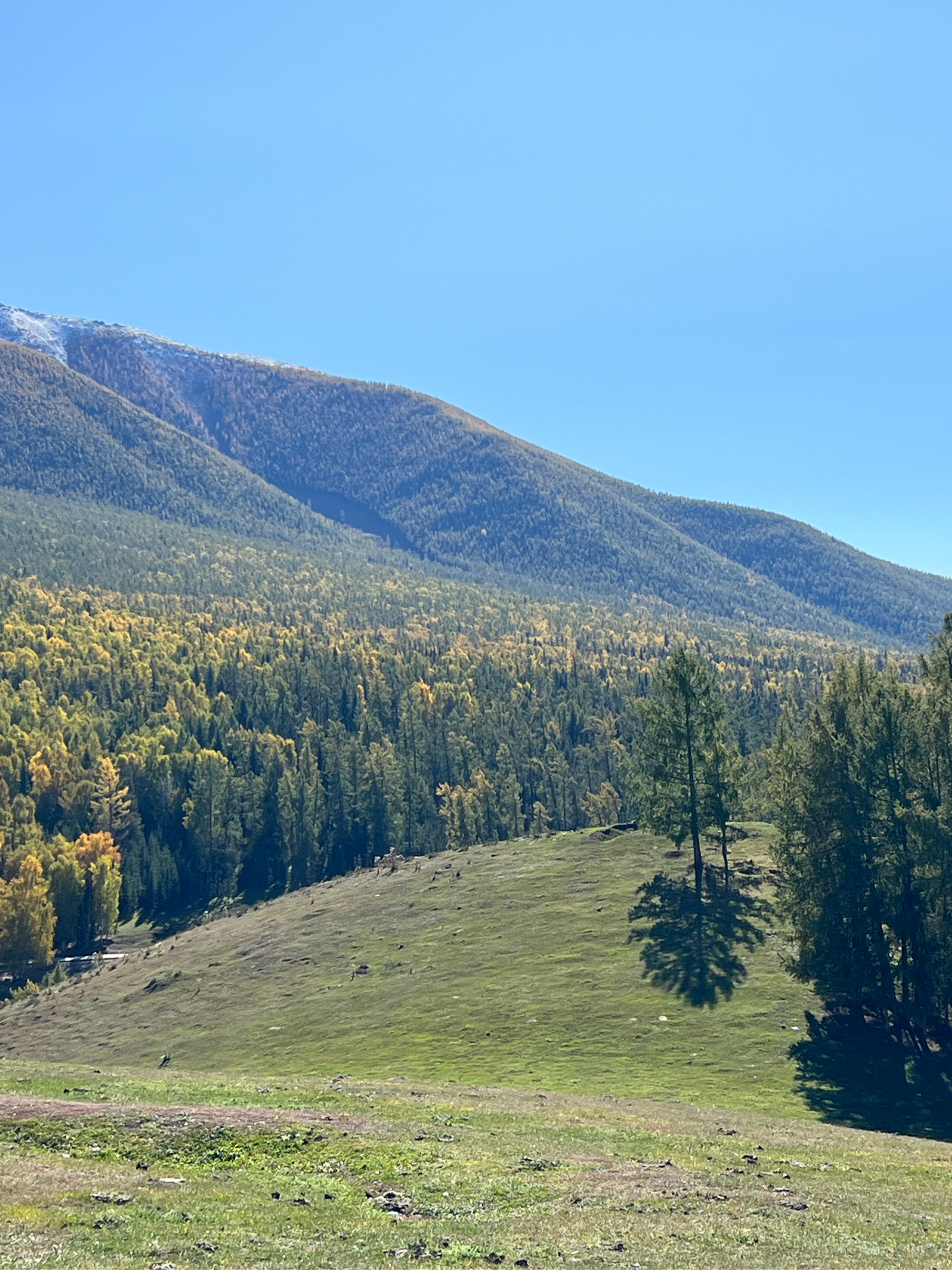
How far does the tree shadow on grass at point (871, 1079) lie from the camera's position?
1698 inches

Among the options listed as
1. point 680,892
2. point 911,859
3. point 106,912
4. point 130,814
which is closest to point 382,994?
point 680,892

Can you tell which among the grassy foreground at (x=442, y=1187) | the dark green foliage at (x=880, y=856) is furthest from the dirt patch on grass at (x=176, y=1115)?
the dark green foliage at (x=880, y=856)

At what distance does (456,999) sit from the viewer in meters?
63.5

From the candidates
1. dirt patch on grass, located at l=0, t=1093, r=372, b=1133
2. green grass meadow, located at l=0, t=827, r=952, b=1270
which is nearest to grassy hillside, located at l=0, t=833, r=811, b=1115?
green grass meadow, located at l=0, t=827, r=952, b=1270

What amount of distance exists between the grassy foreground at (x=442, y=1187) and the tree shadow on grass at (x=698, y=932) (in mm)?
21088

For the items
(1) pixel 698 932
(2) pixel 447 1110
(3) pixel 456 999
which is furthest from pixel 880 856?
(3) pixel 456 999

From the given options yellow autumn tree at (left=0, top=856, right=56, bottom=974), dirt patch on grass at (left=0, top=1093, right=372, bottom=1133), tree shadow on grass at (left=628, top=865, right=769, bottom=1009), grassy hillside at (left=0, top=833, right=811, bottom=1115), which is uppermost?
dirt patch on grass at (left=0, top=1093, right=372, bottom=1133)

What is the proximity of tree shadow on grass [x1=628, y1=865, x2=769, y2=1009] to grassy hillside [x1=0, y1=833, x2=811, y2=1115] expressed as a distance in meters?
1.32

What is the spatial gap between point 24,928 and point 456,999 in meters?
87.8

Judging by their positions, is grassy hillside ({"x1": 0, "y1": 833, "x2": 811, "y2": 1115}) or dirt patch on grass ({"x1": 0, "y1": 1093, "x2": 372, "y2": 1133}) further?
grassy hillside ({"x1": 0, "y1": 833, "x2": 811, "y2": 1115})

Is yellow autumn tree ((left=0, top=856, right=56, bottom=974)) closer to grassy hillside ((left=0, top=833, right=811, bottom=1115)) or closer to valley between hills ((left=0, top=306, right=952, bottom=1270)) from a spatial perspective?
valley between hills ((left=0, top=306, right=952, bottom=1270))

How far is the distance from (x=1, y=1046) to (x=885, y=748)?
65.9 metres

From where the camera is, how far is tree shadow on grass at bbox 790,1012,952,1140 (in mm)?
43125

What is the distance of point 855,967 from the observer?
51.9 metres
